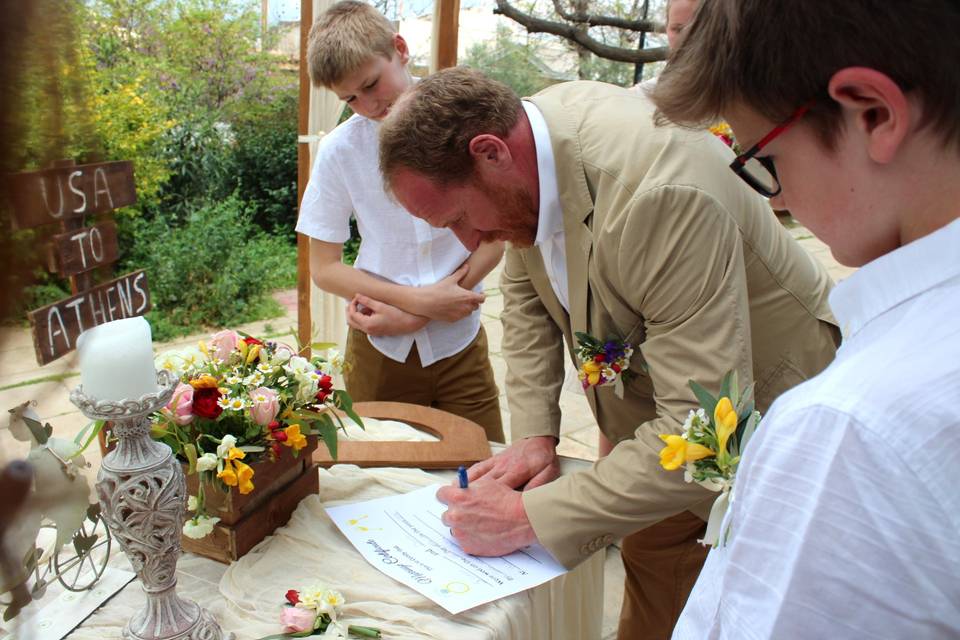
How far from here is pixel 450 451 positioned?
6.14ft

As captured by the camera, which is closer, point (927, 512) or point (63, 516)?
point (927, 512)

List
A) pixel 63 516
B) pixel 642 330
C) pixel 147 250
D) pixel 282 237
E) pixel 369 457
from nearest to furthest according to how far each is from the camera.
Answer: pixel 63 516
pixel 642 330
pixel 369 457
pixel 147 250
pixel 282 237

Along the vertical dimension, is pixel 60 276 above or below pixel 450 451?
above

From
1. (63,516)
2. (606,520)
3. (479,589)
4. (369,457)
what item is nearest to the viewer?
(63,516)

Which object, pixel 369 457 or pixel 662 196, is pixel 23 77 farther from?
pixel 369 457

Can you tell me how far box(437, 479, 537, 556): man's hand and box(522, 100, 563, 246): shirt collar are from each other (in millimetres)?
592

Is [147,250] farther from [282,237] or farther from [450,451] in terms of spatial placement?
[450,451]

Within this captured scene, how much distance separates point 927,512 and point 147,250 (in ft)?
20.6

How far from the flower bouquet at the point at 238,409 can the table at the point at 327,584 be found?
0.12 m

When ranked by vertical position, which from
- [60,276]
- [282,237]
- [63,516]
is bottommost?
[282,237]

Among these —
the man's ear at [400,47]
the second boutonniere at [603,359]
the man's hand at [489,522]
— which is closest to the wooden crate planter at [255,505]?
the man's hand at [489,522]

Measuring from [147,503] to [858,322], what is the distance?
96 cm

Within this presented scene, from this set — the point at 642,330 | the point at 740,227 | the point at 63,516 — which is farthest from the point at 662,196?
the point at 63,516

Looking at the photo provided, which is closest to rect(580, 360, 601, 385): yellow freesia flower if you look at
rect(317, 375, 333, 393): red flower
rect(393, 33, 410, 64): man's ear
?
rect(317, 375, 333, 393): red flower
